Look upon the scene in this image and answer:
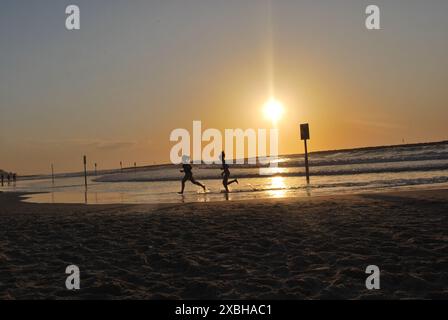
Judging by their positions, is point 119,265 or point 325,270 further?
point 119,265

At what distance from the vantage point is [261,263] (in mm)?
6695

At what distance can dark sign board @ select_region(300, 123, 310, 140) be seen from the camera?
25.1 meters

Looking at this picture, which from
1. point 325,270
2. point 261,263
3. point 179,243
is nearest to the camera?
point 325,270

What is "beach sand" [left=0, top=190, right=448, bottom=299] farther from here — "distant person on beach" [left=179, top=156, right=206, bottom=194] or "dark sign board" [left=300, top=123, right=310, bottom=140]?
"dark sign board" [left=300, top=123, right=310, bottom=140]

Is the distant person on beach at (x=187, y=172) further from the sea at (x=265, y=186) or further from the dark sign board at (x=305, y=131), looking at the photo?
the dark sign board at (x=305, y=131)

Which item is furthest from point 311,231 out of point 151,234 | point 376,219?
point 151,234

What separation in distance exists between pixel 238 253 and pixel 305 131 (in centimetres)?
1873

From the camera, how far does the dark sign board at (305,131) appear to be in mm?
25139

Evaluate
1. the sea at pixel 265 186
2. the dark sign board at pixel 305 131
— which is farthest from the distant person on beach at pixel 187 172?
the dark sign board at pixel 305 131

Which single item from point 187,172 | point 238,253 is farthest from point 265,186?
point 238,253

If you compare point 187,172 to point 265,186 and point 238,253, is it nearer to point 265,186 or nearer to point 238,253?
point 265,186
